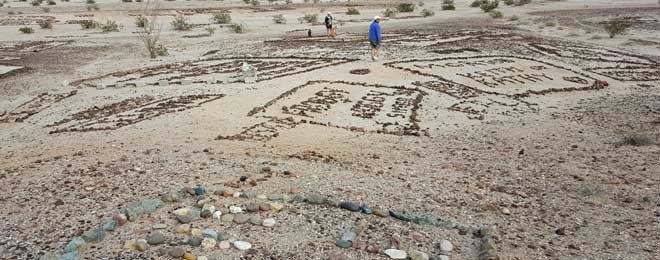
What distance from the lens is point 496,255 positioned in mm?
5285

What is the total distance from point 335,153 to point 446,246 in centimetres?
379

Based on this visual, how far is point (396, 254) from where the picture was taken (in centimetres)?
529

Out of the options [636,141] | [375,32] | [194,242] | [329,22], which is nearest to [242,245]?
[194,242]

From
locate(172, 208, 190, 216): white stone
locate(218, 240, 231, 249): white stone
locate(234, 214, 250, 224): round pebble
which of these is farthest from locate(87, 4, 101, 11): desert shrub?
locate(218, 240, 231, 249): white stone

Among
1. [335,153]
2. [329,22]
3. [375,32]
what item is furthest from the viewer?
[329,22]

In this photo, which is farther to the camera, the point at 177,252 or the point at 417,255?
the point at 417,255

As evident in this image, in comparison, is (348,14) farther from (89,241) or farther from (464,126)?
(89,241)

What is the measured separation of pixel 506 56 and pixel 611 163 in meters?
10.8

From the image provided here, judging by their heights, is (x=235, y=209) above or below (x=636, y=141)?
above

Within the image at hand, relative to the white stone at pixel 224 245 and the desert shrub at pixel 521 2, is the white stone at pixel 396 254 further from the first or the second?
the desert shrub at pixel 521 2

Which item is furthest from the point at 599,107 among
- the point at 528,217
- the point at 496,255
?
the point at 496,255

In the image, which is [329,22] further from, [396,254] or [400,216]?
[396,254]

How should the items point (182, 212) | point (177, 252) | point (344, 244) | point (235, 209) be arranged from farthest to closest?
point (235, 209), point (182, 212), point (344, 244), point (177, 252)

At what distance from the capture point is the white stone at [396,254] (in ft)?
17.2
